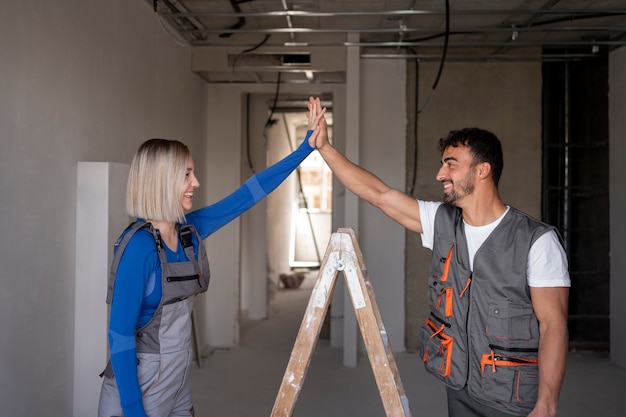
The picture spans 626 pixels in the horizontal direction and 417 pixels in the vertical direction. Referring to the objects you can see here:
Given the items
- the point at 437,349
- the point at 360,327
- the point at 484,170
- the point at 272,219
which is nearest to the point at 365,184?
the point at 484,170

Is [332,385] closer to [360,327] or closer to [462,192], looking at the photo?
[360,327]

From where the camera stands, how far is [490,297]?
6.34 ft

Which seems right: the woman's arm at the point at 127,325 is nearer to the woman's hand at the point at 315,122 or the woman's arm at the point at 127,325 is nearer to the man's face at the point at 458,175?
the woman's hand at the point at 315,122

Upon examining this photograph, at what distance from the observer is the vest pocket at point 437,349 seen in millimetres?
2000

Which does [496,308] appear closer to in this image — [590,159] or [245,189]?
[245,189]

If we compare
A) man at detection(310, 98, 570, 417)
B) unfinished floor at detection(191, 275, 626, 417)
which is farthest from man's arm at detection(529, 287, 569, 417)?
unfinished floor at detection(191, 275, 626, 417)

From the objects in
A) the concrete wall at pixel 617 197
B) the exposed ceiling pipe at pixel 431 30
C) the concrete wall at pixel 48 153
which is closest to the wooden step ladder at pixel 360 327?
the concrete wall at pixel 48 153

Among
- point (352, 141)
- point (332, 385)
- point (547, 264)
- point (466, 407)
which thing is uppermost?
point (352, 141)

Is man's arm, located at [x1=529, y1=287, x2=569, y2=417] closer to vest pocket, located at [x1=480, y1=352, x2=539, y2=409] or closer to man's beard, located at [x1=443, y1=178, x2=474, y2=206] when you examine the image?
vest pocket, located at [x1=480, y1=352, x2=539, y2=409]

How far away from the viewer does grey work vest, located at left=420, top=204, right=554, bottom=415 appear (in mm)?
1888

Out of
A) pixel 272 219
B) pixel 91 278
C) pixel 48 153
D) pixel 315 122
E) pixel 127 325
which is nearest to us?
pixel 127 325

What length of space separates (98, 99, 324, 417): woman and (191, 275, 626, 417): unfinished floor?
2.20m

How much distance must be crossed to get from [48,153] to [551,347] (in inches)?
88.6

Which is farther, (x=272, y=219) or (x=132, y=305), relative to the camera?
(x=272, y=219)
